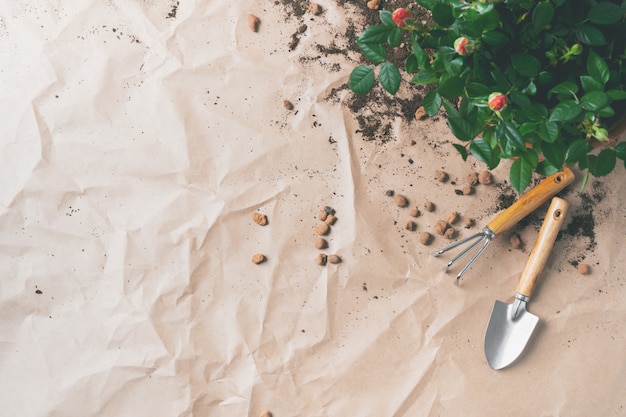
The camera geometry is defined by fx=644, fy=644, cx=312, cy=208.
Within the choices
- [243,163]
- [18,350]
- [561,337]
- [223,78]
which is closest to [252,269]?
[243,163]

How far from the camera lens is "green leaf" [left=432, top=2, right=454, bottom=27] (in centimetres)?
115

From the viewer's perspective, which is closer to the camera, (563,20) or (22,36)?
(563,20)

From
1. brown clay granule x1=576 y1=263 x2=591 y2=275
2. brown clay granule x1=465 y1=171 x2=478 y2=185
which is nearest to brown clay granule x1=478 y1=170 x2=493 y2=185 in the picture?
brown clay granule x1=465 y1=171 x2=478 y2=185

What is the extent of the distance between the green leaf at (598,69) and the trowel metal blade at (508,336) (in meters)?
0.66

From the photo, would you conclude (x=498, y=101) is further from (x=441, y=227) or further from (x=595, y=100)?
(x=441, y=227)

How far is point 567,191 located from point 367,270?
0.55 m

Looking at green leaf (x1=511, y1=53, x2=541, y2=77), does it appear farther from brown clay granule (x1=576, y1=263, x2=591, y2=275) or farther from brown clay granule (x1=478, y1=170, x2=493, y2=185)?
brown clay granule (x1=576, y1=263, x2=591, y2=275)

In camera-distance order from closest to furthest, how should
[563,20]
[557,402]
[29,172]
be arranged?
[563,20], [557,402], [29,172]

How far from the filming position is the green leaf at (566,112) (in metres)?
1.10

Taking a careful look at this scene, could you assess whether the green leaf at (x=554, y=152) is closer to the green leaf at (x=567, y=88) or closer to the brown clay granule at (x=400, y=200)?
the green leaf at (x=567, y=88)

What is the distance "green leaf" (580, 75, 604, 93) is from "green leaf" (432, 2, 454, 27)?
26 centimetres

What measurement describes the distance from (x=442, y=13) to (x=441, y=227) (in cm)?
64

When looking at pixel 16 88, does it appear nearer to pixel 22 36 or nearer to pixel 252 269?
pixel 22 36

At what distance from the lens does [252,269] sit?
167 cm
